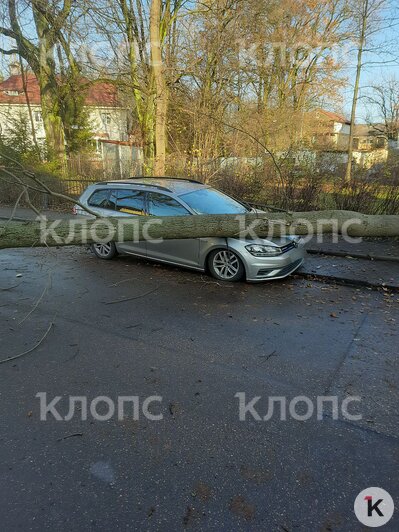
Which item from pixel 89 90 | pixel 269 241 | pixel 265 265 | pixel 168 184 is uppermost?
pixel 89 90

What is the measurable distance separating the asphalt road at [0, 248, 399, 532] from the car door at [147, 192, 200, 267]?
2.86 ft

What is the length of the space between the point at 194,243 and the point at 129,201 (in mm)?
1658

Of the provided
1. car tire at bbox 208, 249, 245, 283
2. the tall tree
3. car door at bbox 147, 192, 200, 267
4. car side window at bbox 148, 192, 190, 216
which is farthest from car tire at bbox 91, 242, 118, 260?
the tall tree

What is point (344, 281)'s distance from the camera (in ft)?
20.0

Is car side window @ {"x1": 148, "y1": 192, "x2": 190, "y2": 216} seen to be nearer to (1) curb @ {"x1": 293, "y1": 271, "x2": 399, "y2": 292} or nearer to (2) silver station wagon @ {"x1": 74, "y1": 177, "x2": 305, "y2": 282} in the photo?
(2) silver station wagon @ {"x1": 74, "y1": 177, "x2": 305, "y2": 282}

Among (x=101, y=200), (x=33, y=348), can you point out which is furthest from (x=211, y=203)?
(x=33, y=348)

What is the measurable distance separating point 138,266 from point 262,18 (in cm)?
1421

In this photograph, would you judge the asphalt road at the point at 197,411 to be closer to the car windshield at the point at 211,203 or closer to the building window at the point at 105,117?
the car windshield at the point at 211,203

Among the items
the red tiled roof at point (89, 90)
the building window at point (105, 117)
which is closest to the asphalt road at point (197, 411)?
the red tiled roof at point (89, 90)

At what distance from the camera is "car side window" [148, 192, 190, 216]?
6.04 m

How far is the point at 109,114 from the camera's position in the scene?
88.9ft

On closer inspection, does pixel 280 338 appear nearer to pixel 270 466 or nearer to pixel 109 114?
pixel 270 466

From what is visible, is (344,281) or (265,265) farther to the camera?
(344,281)

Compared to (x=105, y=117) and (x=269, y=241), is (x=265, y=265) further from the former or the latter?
(x=105, y=117)
